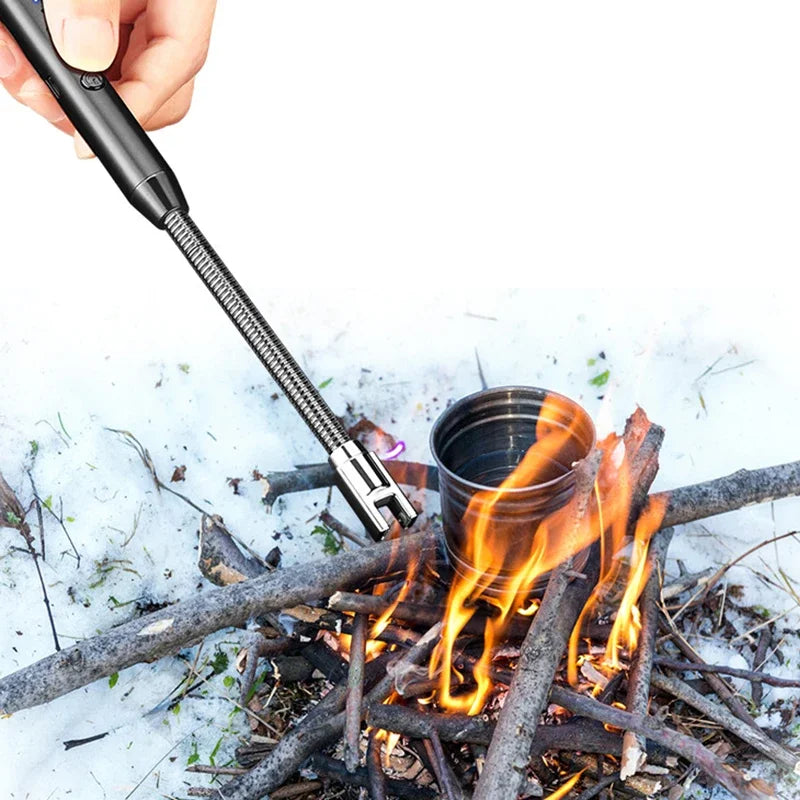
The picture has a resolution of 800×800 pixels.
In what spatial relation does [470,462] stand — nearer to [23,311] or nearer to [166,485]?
[166,485]

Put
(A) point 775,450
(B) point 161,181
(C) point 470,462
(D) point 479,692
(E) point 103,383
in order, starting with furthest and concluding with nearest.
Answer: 1. (E) point 103,383
2. (A) point 775,450
3. (C) point 470,462
4. (D) point 479,692
5. (B) point 161,181

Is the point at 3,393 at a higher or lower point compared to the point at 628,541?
higher

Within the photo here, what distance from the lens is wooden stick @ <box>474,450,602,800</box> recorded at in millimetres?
2934

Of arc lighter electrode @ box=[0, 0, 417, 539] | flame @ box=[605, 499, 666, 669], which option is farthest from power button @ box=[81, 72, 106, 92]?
flame @ box=[605, 499, 666, 669]

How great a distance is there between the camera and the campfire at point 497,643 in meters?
3.19

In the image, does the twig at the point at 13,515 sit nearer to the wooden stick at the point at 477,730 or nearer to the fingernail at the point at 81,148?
the fingernail at the point at 81,148

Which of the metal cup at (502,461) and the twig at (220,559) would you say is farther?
the twig at (220,559)

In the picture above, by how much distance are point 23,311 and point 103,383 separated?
2.06ft

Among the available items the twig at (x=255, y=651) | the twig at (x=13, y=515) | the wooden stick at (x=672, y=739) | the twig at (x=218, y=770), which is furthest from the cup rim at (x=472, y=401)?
the twig at (x=13, y=515)

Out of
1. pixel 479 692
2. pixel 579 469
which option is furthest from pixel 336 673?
pixel 579 469

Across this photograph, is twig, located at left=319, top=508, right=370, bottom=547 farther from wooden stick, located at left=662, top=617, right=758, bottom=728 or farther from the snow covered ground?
wooden stick, located at left=662, top=617, right=758, bottom=728

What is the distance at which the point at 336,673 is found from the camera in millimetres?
A: 3615

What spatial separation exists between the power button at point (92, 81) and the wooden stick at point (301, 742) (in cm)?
209

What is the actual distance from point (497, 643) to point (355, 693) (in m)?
0.55
